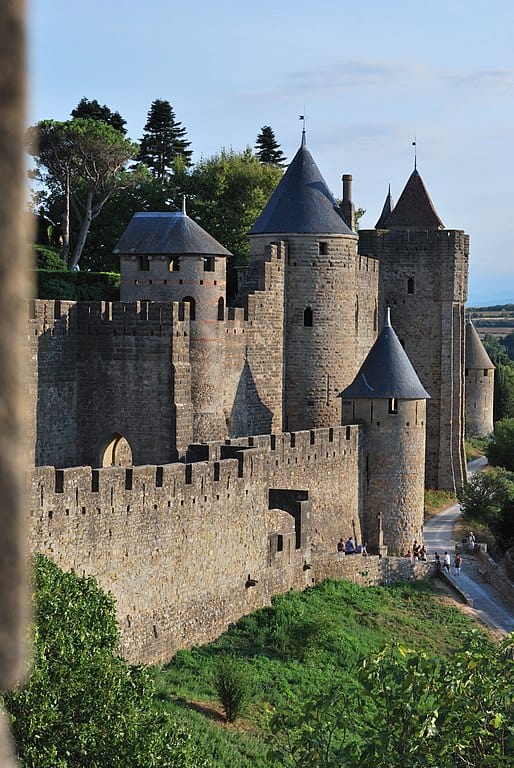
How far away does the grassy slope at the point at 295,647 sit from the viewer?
20.5 metres

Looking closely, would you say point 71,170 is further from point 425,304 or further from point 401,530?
point 401,530

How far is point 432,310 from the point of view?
147ft

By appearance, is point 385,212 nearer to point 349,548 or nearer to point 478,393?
point 478,393

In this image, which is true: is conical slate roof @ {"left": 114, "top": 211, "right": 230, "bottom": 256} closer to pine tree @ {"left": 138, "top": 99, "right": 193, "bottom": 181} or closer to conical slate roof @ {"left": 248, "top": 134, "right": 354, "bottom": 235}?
conical slate roof @ {"left": 248, "top": 134, "right": 354, "bottom": 235}

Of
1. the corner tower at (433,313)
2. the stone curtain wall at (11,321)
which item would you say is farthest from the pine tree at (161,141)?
the stone curtain wall at (11,321)

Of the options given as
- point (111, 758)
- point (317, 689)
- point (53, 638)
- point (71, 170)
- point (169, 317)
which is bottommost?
point (317, 689)

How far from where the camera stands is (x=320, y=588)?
29.7 meters

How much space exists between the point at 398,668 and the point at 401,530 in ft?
68.9

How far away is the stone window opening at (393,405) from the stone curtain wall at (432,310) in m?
9.84

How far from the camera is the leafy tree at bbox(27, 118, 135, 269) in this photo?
4956cm

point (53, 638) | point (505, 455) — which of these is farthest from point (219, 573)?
point (505, 455)

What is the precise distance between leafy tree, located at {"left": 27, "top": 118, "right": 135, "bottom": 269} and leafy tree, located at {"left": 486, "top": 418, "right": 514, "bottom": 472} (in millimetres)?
18158

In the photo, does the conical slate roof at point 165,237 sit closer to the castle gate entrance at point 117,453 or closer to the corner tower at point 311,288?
the castle gate entrance at point 117,453

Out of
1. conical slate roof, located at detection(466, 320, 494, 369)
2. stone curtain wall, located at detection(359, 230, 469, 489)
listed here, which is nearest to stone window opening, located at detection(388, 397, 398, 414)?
stone curtain wall, located at detection(359, 230, 469, 489)
